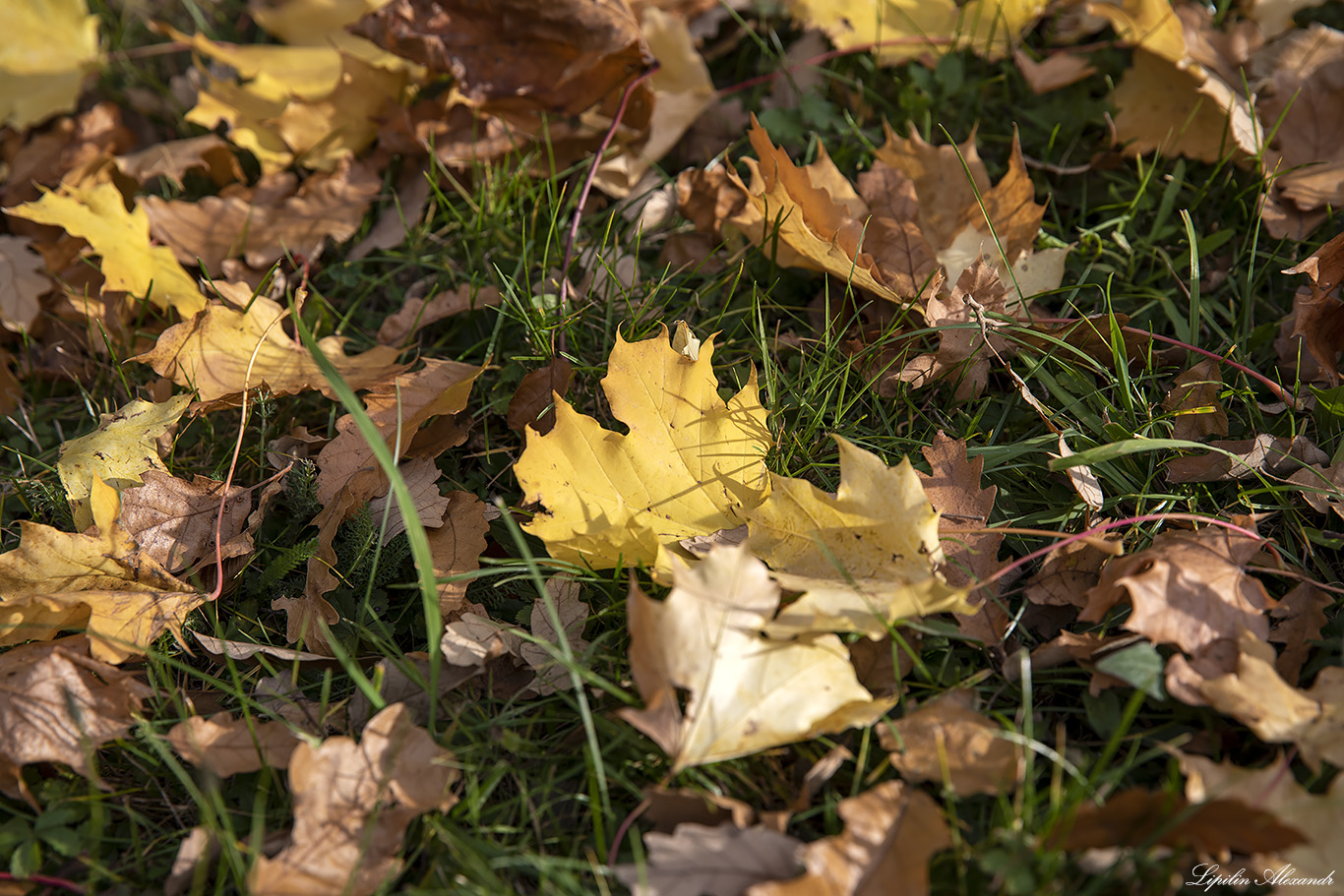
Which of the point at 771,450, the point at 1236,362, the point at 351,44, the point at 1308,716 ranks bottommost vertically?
the point at 1308,716

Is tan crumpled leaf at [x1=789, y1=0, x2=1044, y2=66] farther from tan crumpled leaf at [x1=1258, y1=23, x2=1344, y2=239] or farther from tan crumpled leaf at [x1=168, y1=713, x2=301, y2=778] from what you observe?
tan crumpled leaf at [x1=168, y1=713, x2=301, y2=778]

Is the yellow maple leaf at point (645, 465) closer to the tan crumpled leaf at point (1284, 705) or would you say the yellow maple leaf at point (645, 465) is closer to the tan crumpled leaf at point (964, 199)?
the tan crumpled leaf at point (964, 199)

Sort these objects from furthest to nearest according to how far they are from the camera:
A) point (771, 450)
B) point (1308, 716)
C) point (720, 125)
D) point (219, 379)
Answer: point (720, 125), point (219, 379), point (771, 450), point (1308, 716)

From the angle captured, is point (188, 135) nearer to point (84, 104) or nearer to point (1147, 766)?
point (84, 104)

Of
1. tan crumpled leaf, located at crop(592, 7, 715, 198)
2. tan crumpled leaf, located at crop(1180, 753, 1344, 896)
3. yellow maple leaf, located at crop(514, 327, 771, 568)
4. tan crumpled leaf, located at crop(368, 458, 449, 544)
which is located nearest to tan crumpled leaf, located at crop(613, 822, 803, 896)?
yellow maple leaf, located at crop(514, 327, 771, 568)

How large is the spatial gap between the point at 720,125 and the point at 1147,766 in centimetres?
176

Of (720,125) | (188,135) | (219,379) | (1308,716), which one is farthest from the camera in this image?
(188,135)

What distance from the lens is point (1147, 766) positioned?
1354 mm

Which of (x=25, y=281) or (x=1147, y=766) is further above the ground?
(x=25, y=281)

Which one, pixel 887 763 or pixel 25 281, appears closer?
pixel 887 763

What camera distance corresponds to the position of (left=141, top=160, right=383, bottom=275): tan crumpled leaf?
219 cm

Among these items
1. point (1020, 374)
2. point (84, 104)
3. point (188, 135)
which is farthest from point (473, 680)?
point (84, 104)

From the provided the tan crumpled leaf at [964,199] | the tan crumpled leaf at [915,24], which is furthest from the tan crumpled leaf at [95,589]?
the tan crumpled leaf at [915,24]

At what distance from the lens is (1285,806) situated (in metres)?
1.20
